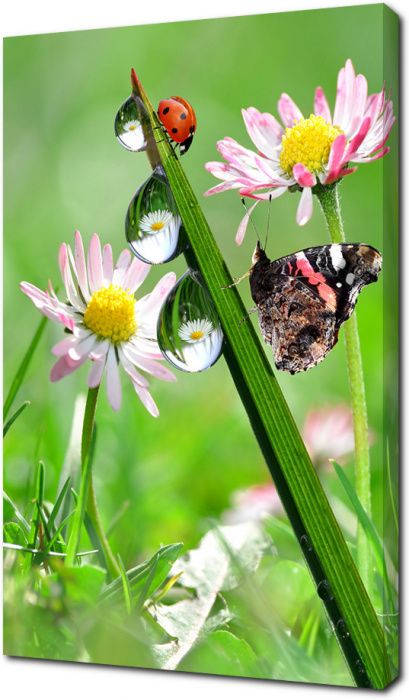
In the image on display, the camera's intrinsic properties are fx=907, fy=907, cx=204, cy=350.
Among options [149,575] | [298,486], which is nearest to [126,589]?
[149,575]

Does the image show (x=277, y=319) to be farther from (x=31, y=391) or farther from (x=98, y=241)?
(x=31, y=391)

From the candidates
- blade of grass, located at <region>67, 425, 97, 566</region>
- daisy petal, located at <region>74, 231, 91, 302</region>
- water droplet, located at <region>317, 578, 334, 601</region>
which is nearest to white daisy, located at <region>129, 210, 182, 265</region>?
daisy petal, located at <region>74, 231, 91, 302</region>

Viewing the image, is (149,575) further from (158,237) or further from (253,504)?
(158,237)

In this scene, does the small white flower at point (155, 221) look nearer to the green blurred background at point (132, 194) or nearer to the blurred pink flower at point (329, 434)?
the green blurred background at point (132, 194)

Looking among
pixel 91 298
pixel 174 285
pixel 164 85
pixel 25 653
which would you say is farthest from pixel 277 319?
pixel 25 653

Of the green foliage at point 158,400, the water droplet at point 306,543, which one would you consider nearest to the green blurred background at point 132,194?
the green foliage at point 158,400

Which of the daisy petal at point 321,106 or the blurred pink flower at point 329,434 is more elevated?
the daisy petal at point 321,106
